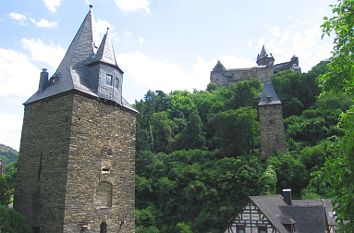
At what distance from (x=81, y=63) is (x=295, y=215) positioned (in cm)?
1419

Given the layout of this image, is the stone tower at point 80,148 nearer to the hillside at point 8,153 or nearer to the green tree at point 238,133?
the green tree at point 238,133

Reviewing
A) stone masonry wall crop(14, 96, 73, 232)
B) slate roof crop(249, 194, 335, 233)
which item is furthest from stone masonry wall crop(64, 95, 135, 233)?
slate roof crop(249, 194, 335, 233)

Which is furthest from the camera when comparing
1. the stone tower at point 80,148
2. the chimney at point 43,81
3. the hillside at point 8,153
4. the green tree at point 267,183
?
the hillside at point 8,153

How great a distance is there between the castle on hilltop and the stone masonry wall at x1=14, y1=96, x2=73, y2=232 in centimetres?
5661

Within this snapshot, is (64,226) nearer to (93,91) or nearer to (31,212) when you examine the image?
(31,212)

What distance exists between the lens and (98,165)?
1068cm

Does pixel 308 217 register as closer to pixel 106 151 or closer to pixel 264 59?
pixel 106 151

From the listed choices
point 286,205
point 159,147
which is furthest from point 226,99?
point 286,205

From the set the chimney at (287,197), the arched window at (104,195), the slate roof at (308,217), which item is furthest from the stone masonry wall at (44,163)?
the chimney at (287,197)

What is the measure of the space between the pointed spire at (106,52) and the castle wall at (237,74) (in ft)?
183

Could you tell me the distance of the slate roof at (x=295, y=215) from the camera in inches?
645

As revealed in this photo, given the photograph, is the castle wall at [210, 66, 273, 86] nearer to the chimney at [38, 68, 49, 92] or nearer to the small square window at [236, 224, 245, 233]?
the small square window at [236, 224, 245, 233]

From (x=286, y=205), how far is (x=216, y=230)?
24.5 ft

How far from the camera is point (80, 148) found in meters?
10.1
